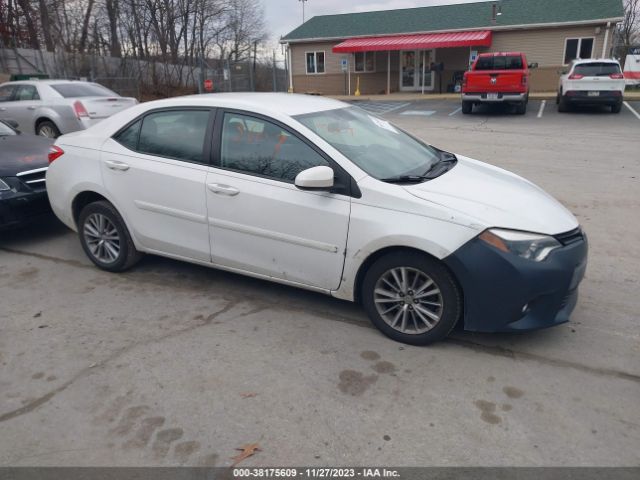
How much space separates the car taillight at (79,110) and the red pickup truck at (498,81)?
12230 mm

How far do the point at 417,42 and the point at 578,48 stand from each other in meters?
7.37

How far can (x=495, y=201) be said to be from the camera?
11.7 feet

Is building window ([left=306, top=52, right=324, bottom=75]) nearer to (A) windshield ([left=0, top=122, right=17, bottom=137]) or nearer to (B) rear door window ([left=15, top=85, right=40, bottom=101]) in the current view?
(B) rear door window ([left=15, top=85, right=40, bottom=101])

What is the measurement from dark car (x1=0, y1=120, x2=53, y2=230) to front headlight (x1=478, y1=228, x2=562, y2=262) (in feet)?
15.5

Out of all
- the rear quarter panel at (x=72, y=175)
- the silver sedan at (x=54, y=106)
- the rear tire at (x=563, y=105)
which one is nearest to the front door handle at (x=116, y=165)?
the rear quarter panel at (x=72, y=175)

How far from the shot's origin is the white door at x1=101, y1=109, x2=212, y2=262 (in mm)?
4215

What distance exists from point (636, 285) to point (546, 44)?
77.7ft

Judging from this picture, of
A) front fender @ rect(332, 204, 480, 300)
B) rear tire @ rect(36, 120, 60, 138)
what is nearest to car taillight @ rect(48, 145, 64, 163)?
front fender @ rect(332, 204, 480, 300)

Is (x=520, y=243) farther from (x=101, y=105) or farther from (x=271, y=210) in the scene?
(x=101, y=105)

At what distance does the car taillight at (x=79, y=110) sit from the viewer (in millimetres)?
11008

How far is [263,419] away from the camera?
2.90 meters

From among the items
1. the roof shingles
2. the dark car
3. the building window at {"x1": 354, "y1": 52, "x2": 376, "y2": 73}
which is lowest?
the dark car

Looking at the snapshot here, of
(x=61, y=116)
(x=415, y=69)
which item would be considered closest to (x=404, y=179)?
(x=61, y=116)

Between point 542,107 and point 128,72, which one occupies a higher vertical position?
point 128,72
